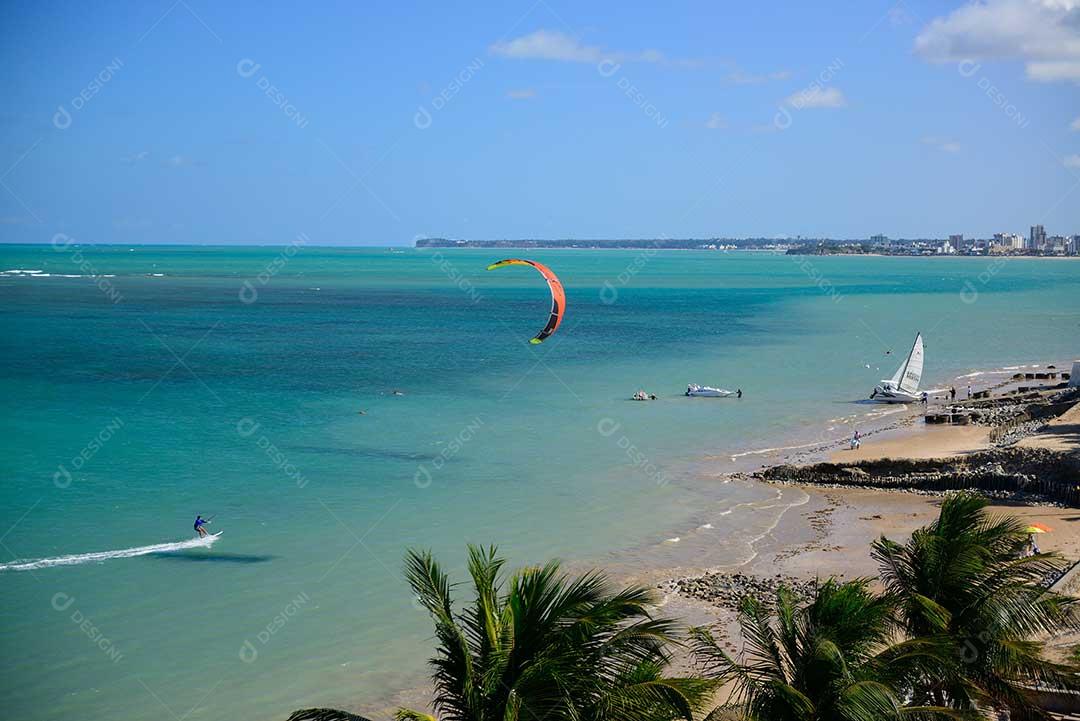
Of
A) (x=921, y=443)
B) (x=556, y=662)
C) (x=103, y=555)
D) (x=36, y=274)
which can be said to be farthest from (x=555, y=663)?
(x=36, y=274)

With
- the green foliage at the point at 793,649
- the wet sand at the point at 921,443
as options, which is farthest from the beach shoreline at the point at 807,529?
the green foliage at the point at 793,649

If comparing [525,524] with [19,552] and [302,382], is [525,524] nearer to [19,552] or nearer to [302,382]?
[19,552]

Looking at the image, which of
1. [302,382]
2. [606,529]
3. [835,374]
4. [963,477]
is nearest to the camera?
[606,529]

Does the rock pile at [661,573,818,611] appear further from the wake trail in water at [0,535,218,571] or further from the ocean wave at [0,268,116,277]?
the ocean wave at [0,268,116,277]

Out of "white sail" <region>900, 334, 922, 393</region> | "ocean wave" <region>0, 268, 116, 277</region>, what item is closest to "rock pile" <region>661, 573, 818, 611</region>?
"white sail" <region>900, 334, 922, 393</region>

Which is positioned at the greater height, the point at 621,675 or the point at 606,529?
the point at 621,675

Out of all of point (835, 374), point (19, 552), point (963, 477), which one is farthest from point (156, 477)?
point (835, 374)
